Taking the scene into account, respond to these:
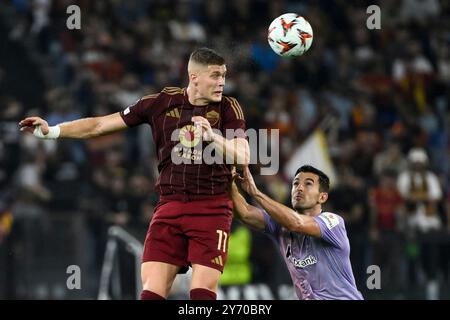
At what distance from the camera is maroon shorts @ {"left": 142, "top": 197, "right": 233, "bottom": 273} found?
Result: 9.42 m

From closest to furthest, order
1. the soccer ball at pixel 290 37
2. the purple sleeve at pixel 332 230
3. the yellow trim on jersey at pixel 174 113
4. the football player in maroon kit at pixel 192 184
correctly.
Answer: the football player in maroon kit at pixel 192 184, the yellow trim on jersey at pixel 174 113, the purple sleeve at pixel 332 230, the soccer ball at pixel 290 37

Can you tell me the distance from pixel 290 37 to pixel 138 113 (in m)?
1.67

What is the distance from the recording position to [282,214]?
960cm

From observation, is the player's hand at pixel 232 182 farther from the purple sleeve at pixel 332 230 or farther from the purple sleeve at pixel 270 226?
the purple sleeve at pixel 332 230

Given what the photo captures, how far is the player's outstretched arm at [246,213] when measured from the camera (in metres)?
9.98

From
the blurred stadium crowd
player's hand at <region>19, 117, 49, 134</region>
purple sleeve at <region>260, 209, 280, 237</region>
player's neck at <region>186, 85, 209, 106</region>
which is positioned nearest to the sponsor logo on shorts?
purple sleeve at <region>260, 209, 280, 237</region>

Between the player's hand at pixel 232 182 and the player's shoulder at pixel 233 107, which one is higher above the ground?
the player's shoulder at pixel 233 107

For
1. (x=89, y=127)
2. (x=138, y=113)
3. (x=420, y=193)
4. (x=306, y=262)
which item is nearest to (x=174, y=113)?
(x=138, y=113)

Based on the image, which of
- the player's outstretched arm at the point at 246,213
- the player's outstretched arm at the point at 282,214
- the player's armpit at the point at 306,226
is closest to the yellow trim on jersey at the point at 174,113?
the player's outstretched arm at the point at 282,214

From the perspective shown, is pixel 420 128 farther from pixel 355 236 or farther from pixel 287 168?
pixel 355 236

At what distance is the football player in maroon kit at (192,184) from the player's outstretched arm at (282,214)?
A: 0.21 m

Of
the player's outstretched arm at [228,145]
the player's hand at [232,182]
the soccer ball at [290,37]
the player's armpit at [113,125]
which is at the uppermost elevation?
the soccer ball at [290,37]

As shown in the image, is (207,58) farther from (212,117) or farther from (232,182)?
(232,182)

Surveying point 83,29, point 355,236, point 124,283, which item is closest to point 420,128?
point 355,236
